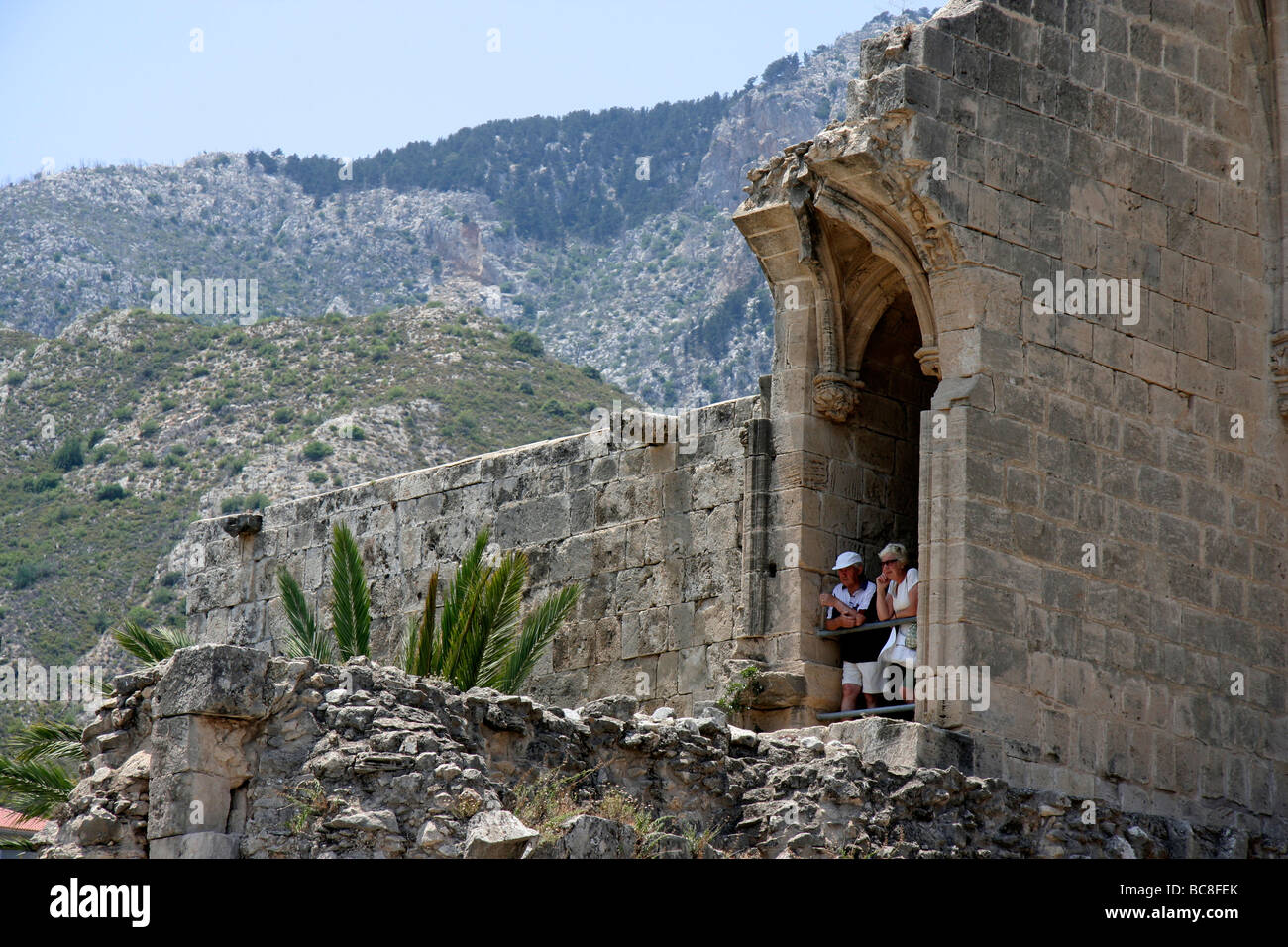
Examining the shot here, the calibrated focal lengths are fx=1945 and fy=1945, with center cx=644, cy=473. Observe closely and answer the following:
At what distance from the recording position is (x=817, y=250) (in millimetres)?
12055

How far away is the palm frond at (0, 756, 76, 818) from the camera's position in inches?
512

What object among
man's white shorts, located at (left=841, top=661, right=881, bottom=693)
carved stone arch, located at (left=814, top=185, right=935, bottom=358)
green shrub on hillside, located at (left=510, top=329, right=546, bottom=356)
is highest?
Answer: green shrub on hillside, located at (left=510, top=329, right=546, bottom=356)

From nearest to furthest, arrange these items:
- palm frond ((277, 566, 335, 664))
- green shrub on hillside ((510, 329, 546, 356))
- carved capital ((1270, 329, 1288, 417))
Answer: carved capital ((1270, 329, 1288, 417)), palm frond ((277, 566, 335, 664)), green shrub on hillside ((510, 329, 546, 356))

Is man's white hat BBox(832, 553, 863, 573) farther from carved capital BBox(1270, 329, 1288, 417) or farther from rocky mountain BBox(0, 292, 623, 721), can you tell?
rocky mountain BBox(0, 292, 623, 721)

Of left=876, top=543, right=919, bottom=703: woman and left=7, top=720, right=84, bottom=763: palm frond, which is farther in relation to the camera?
left=7, top=720, right=84, bottom=763: palm frond

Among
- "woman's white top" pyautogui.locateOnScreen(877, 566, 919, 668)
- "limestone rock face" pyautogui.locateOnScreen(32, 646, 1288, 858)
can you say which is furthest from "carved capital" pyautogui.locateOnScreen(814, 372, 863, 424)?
"limestone rock face" pyautogui.locateOnScreen(32, 646, 1288, 858)

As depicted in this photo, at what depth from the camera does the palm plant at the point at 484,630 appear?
12906 millimetres

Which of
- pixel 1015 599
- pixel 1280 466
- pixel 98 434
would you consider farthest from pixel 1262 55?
pixel 98 434

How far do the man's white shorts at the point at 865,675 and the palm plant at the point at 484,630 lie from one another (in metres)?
2.57

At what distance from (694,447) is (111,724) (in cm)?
562

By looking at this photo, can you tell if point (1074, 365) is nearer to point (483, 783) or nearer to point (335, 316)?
point (483, 783)

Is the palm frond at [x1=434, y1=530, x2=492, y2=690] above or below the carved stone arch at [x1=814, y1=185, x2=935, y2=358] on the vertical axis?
below

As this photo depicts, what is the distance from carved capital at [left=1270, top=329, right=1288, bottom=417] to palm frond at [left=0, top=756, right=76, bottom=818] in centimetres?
834

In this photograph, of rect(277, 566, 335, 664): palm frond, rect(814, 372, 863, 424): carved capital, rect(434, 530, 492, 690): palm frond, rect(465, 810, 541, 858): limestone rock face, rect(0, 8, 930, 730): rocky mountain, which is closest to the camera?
rect(465, 810, 541, 858): limestone rock face
